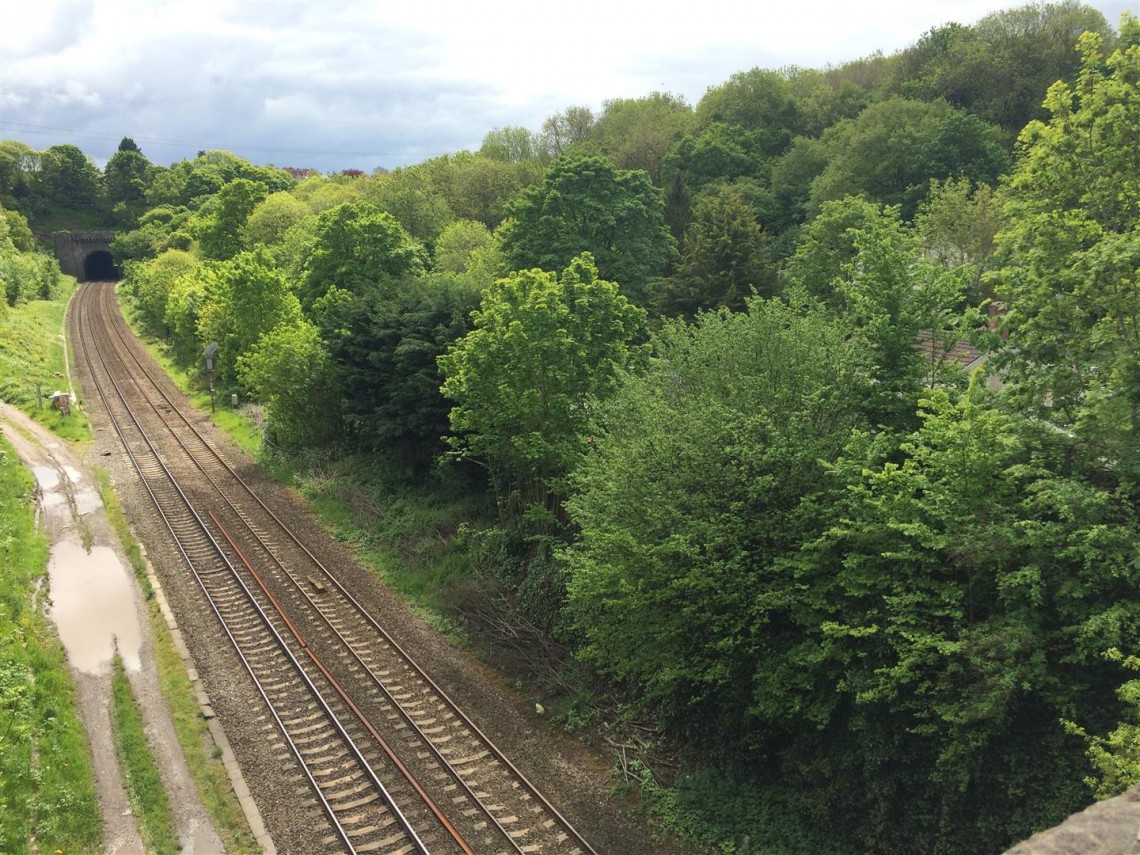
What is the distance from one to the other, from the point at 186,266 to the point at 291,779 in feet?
181

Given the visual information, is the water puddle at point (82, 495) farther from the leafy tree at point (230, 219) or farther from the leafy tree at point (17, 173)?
the leafy tree at point (17, 173)

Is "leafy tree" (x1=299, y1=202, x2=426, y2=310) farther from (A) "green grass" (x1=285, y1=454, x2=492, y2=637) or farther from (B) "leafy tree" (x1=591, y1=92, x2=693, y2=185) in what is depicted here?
(B) "leafy tree" (x1=591, y1=92, x2=693, y2=185)

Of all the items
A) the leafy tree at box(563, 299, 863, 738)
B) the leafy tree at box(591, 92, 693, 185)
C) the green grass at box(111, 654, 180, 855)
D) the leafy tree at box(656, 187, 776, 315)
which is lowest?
the green grass at box(111, 654, 180, 855)

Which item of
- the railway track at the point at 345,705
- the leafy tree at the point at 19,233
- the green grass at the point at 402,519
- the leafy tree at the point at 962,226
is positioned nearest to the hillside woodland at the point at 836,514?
the green grass at the point at 402,519

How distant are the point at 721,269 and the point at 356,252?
15936 millimetres

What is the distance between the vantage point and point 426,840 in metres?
13.7

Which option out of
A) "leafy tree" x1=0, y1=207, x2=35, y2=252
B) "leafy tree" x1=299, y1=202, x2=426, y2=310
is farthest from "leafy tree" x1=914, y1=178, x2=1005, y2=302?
"leafy tree" x1=0, y1=207, x2=35, y2=252

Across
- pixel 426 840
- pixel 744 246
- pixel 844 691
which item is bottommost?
pixel 426 840

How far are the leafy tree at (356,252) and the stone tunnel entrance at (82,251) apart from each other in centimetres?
8296

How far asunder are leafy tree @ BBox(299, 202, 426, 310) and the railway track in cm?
1131

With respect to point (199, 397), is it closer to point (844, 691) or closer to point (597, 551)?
point (597, 551)

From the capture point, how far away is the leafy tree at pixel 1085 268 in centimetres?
1173

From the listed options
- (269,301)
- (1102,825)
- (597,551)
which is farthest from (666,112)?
(1102,825)

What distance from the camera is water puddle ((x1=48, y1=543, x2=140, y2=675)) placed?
1953cm
